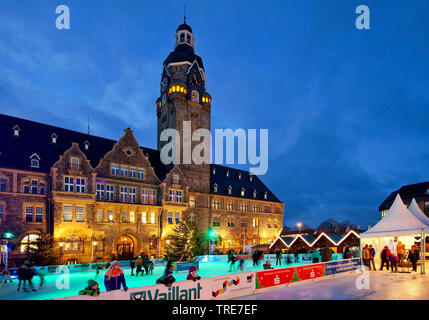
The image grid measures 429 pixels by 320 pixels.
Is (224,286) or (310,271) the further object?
(310,271)

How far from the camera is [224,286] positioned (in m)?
13.6

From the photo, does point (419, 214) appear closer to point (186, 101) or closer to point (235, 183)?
point (235, 183)

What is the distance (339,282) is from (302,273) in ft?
8.27

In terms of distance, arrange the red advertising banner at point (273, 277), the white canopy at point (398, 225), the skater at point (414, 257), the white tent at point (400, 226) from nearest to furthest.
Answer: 1. the red advertising banner at point (273, 277)
2. the white tent at point (400, 226)
3. the white canopy at point (398, 225)
4. the skater at point (414, 257)

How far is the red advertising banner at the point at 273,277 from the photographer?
50.4 ft

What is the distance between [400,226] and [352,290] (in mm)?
10296

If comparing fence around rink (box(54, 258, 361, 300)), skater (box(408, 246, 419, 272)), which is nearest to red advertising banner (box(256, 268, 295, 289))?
fence around rink (box(54, 258, 361, 300))

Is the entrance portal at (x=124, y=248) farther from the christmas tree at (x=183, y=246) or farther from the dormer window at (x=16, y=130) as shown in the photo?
the dormer window at (x=16, y=130)

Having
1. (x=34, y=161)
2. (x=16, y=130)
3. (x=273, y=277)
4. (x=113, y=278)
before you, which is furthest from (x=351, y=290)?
(x=16, y=130)

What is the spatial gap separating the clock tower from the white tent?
32852 millimetres

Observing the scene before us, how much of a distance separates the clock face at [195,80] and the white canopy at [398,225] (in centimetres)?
4018

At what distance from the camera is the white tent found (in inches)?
832

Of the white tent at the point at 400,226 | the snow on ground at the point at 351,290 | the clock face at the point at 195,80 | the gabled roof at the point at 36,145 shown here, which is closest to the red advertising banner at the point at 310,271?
the snow on ground at the point at 351,290
